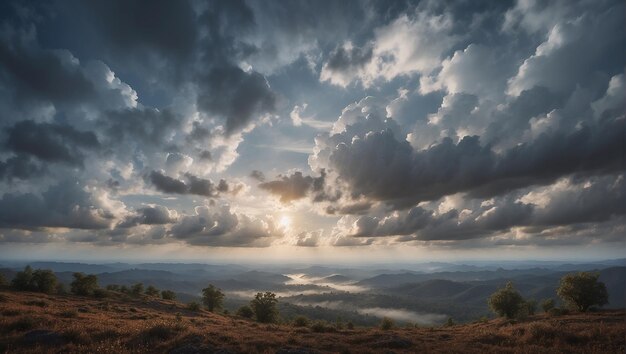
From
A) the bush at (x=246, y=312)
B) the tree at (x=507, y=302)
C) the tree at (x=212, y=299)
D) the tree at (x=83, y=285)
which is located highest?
the tree at (x=83, y=285)

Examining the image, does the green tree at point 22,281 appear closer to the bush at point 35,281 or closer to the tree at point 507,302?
the bush at point 35,281

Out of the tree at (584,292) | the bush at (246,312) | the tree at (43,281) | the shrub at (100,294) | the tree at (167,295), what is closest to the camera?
the tree at (584,292)

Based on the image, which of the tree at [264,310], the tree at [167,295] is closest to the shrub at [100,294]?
the tree at [167,295]

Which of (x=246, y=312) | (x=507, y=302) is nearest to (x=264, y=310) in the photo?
(x=246, y=312)

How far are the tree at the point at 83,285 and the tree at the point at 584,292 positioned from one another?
347 ft

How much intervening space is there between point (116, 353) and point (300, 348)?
1086 cm

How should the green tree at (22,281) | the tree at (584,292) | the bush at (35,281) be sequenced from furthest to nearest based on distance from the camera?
the bush at (35,281) < the green tree at (22,281) < the tree at (584,292)

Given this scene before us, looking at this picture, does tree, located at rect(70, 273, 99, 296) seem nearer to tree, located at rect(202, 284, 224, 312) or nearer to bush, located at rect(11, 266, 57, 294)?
bush, located at rect(11, 266, 57, 294)

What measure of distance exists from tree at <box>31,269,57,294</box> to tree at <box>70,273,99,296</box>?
381 centimetres

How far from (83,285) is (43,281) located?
8149mm

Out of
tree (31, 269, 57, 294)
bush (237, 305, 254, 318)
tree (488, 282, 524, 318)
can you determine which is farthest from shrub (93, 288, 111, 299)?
tree (488, 282, 524, 318)

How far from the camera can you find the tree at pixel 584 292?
5516cm

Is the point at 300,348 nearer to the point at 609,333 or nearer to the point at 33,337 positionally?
A: the point at 33,337

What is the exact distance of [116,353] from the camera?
15.9 meters
